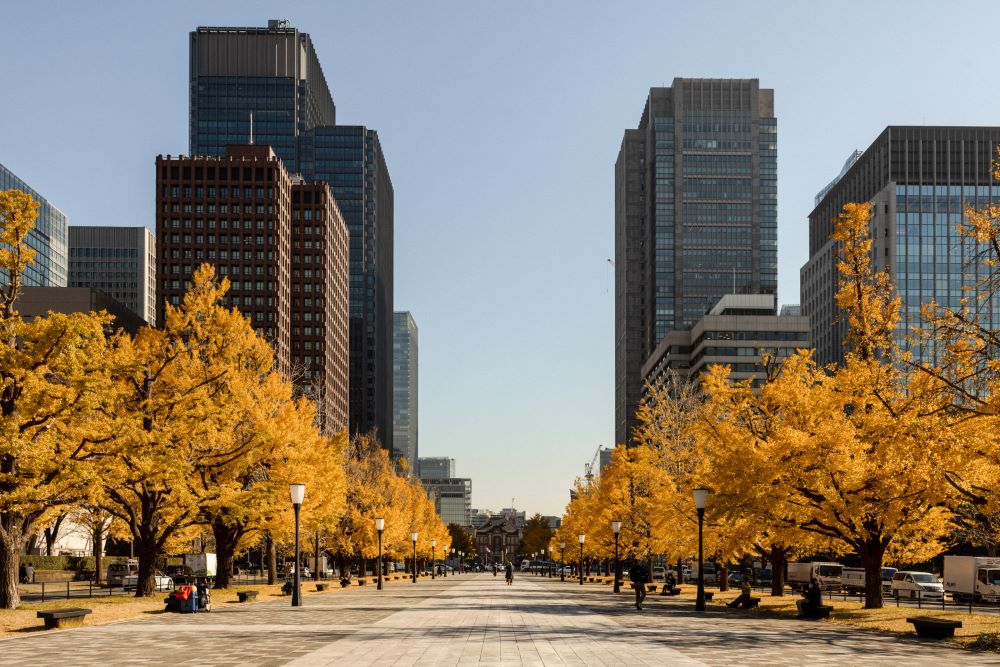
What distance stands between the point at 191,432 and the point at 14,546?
8888 millimetres

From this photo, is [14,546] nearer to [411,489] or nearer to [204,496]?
[204,496]

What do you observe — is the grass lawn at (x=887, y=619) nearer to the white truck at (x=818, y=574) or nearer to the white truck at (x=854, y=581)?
the white truck at (x=854, y=581)

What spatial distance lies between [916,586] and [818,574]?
16058 mm

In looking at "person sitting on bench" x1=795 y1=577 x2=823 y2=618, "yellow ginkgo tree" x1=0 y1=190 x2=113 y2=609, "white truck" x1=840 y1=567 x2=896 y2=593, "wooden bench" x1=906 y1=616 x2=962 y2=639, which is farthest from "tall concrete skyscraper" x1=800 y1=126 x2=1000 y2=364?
"yellow ginkgo tree" x1=0 y1=190 x2=113 y2=609

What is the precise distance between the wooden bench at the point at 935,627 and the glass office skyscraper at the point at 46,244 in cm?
16311

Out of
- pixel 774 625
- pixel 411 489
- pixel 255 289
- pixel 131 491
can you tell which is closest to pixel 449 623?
pixel 774 625

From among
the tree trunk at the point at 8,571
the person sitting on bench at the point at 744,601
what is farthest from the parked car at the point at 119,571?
the person sitting on bench at the point at 744,601

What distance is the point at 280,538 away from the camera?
52188 mm

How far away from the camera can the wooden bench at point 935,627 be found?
2644 cm

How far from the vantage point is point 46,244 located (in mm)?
185750

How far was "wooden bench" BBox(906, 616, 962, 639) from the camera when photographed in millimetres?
26438

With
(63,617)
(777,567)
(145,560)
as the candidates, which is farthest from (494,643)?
(777,567)

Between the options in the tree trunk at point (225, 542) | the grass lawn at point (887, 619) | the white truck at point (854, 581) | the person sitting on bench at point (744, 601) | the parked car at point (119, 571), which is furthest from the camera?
the parked car at point (119, 571)

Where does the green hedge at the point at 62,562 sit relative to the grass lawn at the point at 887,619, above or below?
below
